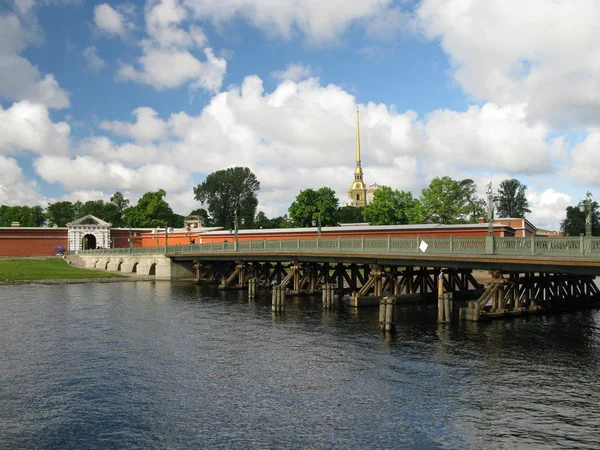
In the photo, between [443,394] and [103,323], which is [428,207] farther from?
[443,394]

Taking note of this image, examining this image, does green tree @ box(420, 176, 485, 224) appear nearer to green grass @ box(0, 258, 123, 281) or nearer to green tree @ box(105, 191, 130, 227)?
green grass @ box(0, 258, 123, 281)

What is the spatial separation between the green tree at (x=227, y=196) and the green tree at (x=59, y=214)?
1480 inches

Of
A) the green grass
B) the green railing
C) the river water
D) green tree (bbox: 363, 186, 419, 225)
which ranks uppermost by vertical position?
green tree (bbox: 363, 186, 419, 225)

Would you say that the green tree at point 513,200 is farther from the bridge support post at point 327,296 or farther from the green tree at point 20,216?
the green tree at point 20,216

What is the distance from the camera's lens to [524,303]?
3422cm

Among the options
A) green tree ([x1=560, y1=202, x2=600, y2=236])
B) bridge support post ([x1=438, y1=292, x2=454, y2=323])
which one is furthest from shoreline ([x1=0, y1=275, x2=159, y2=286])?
green tree ([x1=560, y1=202, x2=600, y2=236])

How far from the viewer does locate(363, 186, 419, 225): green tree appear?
89.2 m

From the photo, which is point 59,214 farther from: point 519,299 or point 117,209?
point 519,299

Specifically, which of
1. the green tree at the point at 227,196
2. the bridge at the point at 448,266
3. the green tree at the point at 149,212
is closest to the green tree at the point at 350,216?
the green tree at the point at 227,196

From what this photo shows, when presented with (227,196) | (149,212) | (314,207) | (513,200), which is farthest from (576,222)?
(149,212)

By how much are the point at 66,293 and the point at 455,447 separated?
45610 mm

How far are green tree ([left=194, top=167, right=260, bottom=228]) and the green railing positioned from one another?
7720 centimetres

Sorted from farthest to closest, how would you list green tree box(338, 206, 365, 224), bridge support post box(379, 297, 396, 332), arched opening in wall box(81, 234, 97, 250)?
green tree box(338, 206, 365, 224)
arched opening in wall box(81, 234, 97, 250)
bridge support post box(379, 297, 396, 332)

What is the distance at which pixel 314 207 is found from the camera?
318 ft
